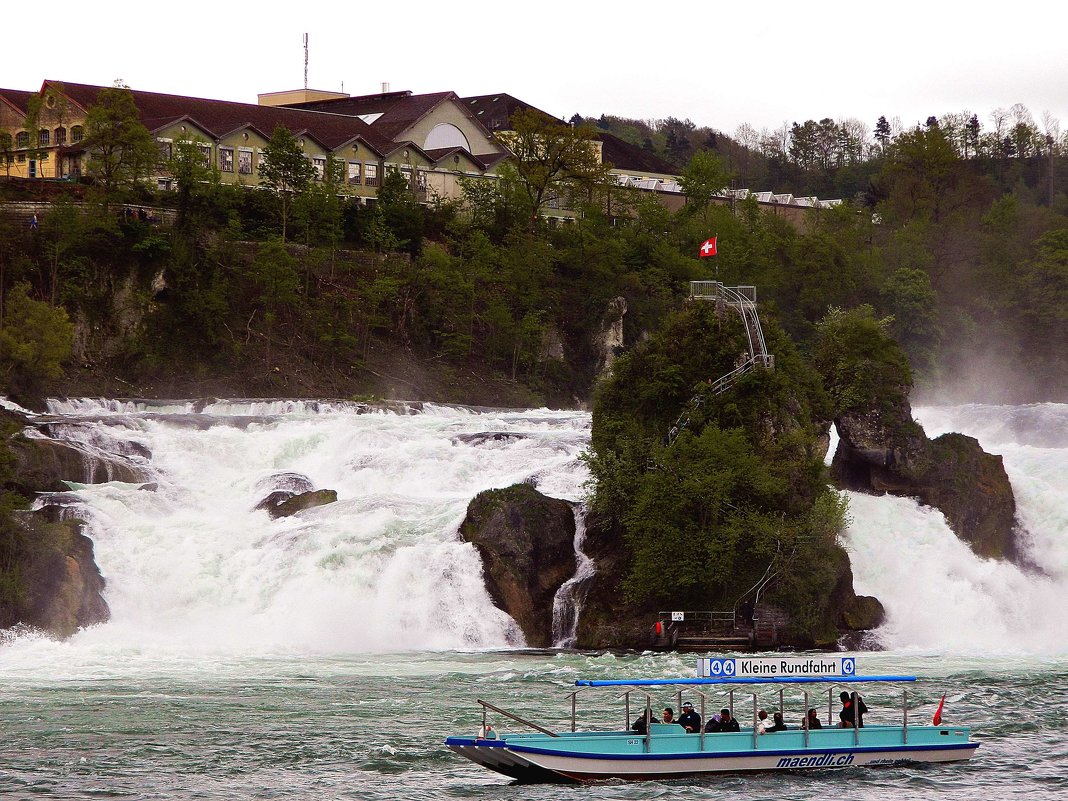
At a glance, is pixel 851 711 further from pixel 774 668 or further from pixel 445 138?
pixel 445 138

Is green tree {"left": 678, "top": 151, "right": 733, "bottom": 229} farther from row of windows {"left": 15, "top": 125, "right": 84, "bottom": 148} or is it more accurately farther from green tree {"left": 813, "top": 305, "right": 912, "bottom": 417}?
green tree {"left": 813, "top": 305, "right": 912, "bottom": 417}

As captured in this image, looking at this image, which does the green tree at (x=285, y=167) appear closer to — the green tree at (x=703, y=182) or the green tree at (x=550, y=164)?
the green tree at (x=550, y=164)

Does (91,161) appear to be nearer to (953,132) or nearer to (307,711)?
(307,711)

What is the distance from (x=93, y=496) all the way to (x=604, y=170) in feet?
221

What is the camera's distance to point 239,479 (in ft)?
236

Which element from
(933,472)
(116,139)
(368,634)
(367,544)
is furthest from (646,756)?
(116,139)

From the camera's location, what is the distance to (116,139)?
103750 millimetres

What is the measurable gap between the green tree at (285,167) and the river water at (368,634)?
27601 mm

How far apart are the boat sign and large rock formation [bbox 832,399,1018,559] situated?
103 feet

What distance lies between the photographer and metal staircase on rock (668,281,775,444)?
66.2 metres

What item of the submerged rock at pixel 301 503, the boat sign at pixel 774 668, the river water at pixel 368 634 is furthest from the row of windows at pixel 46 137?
the boat sign at pixel 774 668

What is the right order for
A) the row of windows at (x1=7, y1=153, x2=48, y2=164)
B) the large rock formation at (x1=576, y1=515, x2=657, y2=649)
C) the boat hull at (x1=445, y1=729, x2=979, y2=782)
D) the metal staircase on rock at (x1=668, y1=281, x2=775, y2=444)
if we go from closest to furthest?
the boat hull at (x1=445, y1=729, x2=979, y2=782)
the large rock formation at (x1=576, y1=515, x2=657, y2=649)
the metal staircase on rock at (x1=668, y1=281, x2=775, y2=444)
the row of windows at (x1=7, y1=153, x2=48, y2=164)

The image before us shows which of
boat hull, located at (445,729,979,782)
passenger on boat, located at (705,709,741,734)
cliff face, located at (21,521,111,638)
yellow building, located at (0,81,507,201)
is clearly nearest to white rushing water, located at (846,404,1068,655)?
boat hull, located at (445,729,979,782)

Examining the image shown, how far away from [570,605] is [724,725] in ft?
67.2
